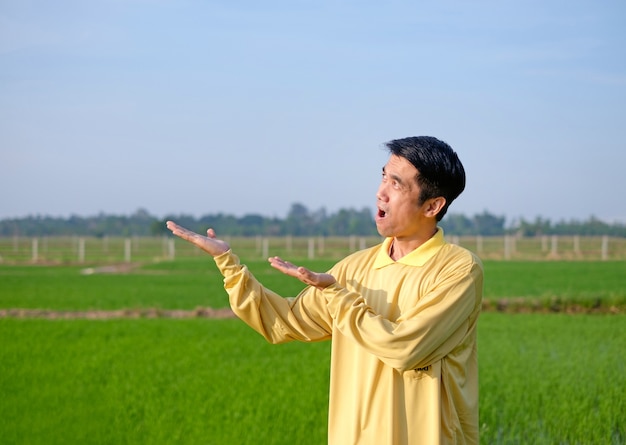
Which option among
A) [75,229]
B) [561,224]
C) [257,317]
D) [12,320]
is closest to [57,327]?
[12,320]

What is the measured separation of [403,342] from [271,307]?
1.78 feet

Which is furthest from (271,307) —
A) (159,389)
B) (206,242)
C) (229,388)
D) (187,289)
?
(187,289)

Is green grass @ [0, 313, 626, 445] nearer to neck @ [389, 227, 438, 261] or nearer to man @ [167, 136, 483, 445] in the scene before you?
man @ [167, 136, 483, 445]

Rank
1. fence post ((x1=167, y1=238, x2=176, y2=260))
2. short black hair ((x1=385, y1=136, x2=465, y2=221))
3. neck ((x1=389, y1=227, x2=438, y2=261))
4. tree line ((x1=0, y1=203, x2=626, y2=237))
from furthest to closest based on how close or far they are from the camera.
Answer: tree line ((x1=0, y1=203, x2=626, y2=237)), fence post ((x1=167, y1=238, x2=176, y2=260)), neck ((x1=389, y1=227, x2=438, y2=261)), short black hair ((x1=385, y1=136, x2=465, y2=221))

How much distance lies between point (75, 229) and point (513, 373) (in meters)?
80.1

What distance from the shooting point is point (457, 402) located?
2312mm

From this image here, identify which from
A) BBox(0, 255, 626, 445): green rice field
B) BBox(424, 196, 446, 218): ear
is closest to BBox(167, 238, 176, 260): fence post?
BBox(0, 255, 626, 445): green rice field

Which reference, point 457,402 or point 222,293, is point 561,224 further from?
point 457,402

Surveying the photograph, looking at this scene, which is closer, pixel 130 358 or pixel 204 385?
pixel 204 385

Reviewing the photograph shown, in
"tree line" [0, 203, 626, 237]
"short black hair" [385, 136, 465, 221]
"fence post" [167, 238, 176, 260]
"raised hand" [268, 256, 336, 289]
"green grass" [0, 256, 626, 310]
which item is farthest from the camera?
"tree line" [0, 203, 626, 237]

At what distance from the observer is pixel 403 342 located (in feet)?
7.06

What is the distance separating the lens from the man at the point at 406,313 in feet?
7.16

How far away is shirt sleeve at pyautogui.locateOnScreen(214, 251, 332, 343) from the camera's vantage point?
2.46 metres

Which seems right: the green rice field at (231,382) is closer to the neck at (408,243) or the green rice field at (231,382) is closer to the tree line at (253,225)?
the neck at (408,243)
